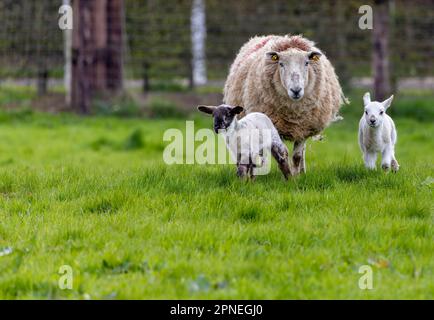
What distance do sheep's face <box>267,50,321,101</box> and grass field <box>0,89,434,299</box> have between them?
2.48 feet

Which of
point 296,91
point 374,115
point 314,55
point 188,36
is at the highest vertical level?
point 188,36

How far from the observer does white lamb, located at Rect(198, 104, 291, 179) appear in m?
6.23

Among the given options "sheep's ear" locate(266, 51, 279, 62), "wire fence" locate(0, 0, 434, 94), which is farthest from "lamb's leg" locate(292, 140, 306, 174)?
"wire fence" locate(0, 0, 434, 94)

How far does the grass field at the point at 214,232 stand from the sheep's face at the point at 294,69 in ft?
2.48

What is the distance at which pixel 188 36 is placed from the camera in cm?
1680

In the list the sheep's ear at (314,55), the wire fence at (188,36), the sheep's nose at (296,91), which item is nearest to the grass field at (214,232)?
the sheep's nose at (296,91)

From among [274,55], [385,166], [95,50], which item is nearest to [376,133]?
[385,166]

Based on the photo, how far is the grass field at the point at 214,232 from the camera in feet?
14.3

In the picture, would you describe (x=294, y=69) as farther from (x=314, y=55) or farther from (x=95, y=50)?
(x=95, y=50)

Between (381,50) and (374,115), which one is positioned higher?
(381,50)

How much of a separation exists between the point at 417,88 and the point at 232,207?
12875 mm

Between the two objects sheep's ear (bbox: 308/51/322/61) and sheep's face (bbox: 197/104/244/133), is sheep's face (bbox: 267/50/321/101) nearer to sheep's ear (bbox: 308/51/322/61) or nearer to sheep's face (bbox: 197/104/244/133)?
sheep's ear (bbox: 308/51/322/61)

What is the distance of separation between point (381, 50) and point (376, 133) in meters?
9.01
